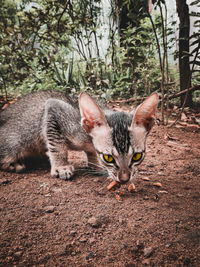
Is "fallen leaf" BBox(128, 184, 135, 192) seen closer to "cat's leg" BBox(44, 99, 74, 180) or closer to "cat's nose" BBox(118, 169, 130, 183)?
"cat's nose" BBox(118, 169, 130, 183)

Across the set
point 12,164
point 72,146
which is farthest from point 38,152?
point 72,146

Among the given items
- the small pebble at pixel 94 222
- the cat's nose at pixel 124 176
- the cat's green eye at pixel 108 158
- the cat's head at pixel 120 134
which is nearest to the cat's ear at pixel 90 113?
the cat's head at pixel 120 134

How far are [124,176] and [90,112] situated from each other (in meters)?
0.66

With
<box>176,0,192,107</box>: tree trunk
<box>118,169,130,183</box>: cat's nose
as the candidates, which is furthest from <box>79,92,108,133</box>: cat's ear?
<box>176,0,192,107</box>: tree trunk

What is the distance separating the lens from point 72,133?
228cm

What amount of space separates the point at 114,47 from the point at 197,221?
19.1ft

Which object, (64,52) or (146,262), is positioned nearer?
(146,262)

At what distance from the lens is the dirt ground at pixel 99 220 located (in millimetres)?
1133

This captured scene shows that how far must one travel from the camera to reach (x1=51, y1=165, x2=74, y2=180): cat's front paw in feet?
7.07

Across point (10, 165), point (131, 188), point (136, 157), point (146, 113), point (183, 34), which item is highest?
point (183, 34)

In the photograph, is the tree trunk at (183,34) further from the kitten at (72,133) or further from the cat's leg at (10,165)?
the cat's leg at (10,165)

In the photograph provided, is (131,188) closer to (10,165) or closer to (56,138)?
(56,138)

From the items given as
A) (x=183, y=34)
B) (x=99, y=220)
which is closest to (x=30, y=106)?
(x=99, y=220)

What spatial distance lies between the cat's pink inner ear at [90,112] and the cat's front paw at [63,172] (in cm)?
59
